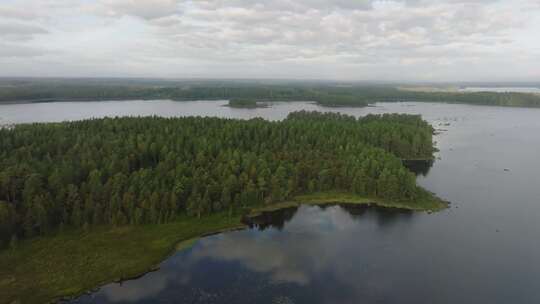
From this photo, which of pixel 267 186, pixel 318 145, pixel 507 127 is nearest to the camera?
pixel 267 186

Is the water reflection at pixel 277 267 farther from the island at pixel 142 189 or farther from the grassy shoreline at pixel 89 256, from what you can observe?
the island at pixel 142 189

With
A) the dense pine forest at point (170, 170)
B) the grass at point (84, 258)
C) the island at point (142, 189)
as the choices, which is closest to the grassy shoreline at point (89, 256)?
the grass at point (84, 258)

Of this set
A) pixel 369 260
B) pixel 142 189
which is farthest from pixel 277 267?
pixel 142 189

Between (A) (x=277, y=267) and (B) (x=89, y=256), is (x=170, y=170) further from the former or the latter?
(A) (x=277, y=267)

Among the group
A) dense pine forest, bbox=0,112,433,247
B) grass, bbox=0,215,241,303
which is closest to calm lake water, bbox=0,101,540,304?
grass, bbox=0,215,241,303

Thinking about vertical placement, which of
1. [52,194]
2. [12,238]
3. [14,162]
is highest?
[14,162]

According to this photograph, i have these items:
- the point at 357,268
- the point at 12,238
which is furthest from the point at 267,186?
the point at 12,238

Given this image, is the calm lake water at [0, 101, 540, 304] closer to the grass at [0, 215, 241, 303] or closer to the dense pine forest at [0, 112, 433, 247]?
the grass at [0, 215, 241, 303]

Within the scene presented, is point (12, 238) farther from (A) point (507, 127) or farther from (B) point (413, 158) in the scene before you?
(A) point (507, 127)
